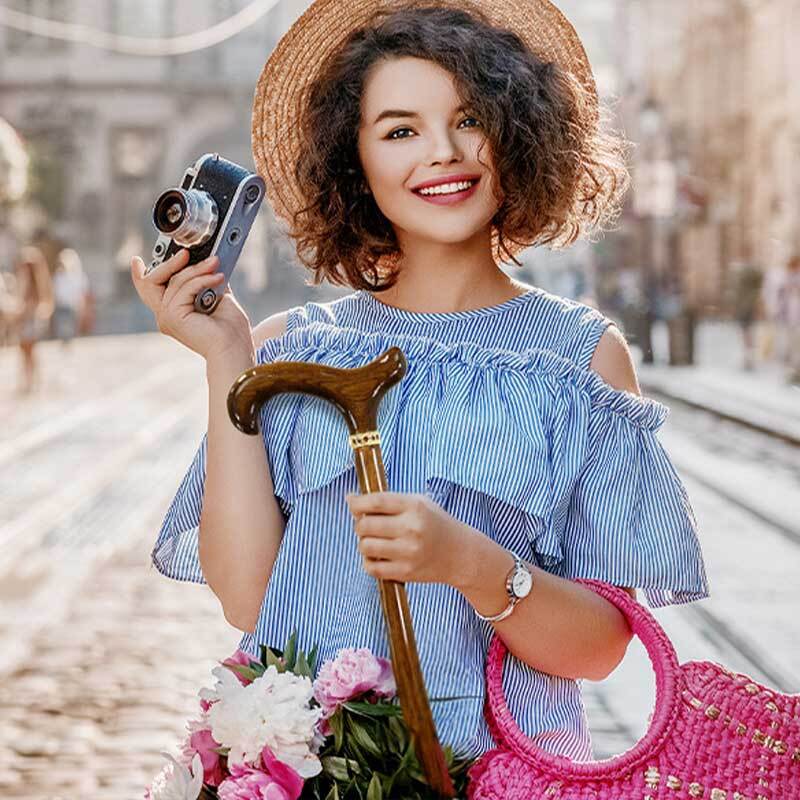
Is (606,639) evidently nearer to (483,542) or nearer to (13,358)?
(483,542)

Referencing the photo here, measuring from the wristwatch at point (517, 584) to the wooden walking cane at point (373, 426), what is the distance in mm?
171

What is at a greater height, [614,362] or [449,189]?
[449,189]

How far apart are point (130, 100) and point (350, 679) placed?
5179 centimetres

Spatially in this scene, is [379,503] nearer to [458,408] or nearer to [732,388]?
[458,408]

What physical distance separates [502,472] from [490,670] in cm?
26

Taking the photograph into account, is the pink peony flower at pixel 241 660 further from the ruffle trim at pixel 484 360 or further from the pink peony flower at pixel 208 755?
the ruffle trim at pixel 484 360

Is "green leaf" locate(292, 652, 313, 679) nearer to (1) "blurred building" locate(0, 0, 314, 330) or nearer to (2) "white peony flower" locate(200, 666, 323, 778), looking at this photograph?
(2) "white peony flower" locate(200, 666, 323, 778)

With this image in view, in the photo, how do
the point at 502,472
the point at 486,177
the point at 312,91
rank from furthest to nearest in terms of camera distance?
the point at 312,91, the point at 486,177, the point at 502,472

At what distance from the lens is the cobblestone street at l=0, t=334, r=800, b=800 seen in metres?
4.92

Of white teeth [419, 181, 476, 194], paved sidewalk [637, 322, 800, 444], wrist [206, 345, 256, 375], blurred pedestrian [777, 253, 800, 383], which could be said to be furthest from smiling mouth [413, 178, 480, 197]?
blurred pedestrian [777, 253, 800, 383]

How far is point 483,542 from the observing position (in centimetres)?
191

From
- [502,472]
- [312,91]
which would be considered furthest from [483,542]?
[312,91]

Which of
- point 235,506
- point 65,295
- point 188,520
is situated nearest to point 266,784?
point 235,506

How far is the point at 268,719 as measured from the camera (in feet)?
6.10
